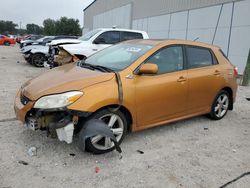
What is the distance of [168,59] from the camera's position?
4.07 m

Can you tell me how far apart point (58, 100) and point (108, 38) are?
654 centimetres

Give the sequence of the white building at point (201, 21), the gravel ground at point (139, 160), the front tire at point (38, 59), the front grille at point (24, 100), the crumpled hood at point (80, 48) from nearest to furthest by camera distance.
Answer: the gravel ground at point (139, 160), the front grille at point (24, 100), the crumpled hood at point (80, 48), the front tire at point (38, 59), the white building at point (201, 21)

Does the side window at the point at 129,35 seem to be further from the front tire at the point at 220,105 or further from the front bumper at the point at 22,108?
the front bumper at the point at 22,108

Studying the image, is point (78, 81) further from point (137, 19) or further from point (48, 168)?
point (137, 19)

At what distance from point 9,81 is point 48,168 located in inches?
234

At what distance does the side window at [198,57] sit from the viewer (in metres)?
4.37

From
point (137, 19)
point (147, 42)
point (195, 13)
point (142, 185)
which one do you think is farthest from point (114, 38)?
point (137, 19)

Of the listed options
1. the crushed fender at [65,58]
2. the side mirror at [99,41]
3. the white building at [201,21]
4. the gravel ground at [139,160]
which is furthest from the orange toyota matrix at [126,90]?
the side mirror at [99,41]

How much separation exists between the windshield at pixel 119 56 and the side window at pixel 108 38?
4.54 metres

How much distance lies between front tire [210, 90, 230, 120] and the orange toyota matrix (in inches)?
1.1

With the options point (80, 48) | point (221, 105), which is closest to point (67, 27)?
point (80, 48)

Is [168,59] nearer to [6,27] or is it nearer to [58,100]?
[58,100]

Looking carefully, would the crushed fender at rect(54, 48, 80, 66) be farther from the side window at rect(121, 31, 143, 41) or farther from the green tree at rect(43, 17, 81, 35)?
the green tree at rect(43, 17, 81, 35)

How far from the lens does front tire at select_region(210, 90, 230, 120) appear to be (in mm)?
4915
